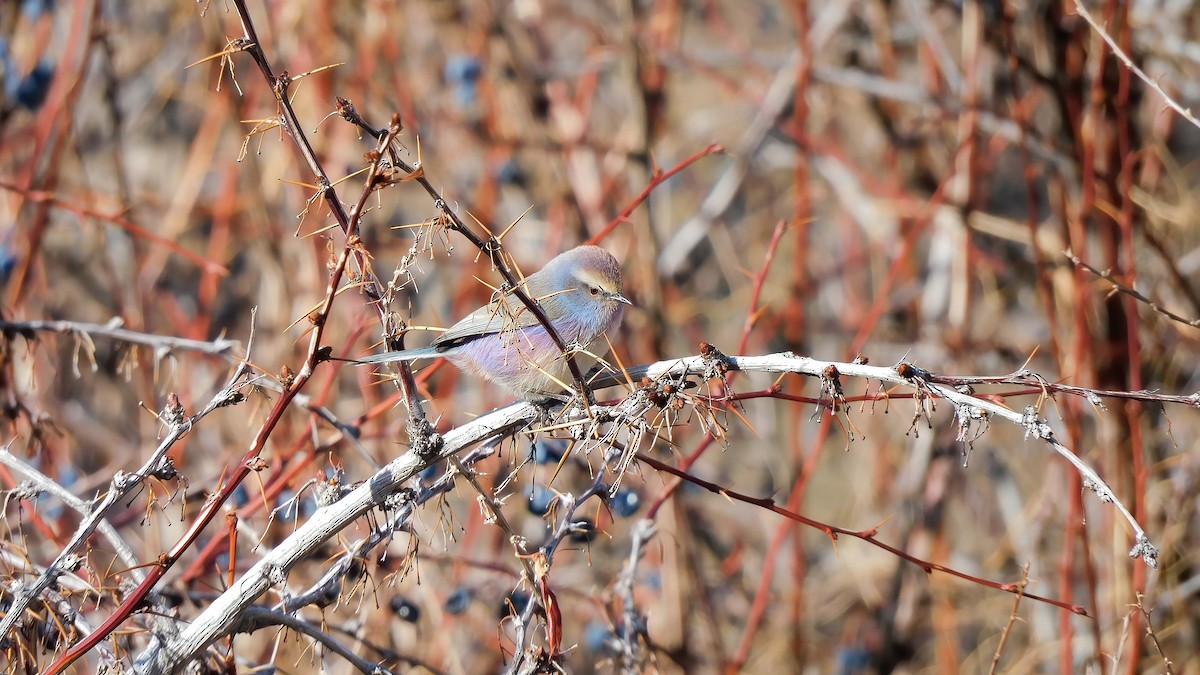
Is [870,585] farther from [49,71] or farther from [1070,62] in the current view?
[49,71]

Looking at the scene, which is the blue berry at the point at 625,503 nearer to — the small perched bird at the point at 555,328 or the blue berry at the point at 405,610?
the small perched bird at the point at 555,328

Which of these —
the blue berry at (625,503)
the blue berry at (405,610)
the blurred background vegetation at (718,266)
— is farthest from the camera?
the blurred background vegetation at (718,266)

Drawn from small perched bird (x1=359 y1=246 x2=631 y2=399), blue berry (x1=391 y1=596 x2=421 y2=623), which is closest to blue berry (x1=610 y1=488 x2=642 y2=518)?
small perched bird (x1=359 y1=246 x2=631 y2=399)

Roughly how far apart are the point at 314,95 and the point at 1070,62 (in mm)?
3370

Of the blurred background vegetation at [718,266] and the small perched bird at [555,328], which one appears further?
the blurred background vegetation at [718,266]

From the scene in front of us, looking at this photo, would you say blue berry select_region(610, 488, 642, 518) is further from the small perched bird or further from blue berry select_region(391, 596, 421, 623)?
blue berry select_region(391, 596, 421, 623)

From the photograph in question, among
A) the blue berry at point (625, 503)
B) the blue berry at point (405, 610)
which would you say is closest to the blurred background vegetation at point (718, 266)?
the blue berry at point (405, 610)

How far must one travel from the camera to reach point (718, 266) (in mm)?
6199

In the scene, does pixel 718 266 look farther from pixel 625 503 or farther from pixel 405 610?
pixel 405 610

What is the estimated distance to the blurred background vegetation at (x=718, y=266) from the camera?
141 inches

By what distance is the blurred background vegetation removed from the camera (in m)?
3.59

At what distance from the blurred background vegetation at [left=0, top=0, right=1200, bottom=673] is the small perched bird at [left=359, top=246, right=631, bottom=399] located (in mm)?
278

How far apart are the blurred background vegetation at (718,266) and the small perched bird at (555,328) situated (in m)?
0.28

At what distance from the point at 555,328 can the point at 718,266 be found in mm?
3687
